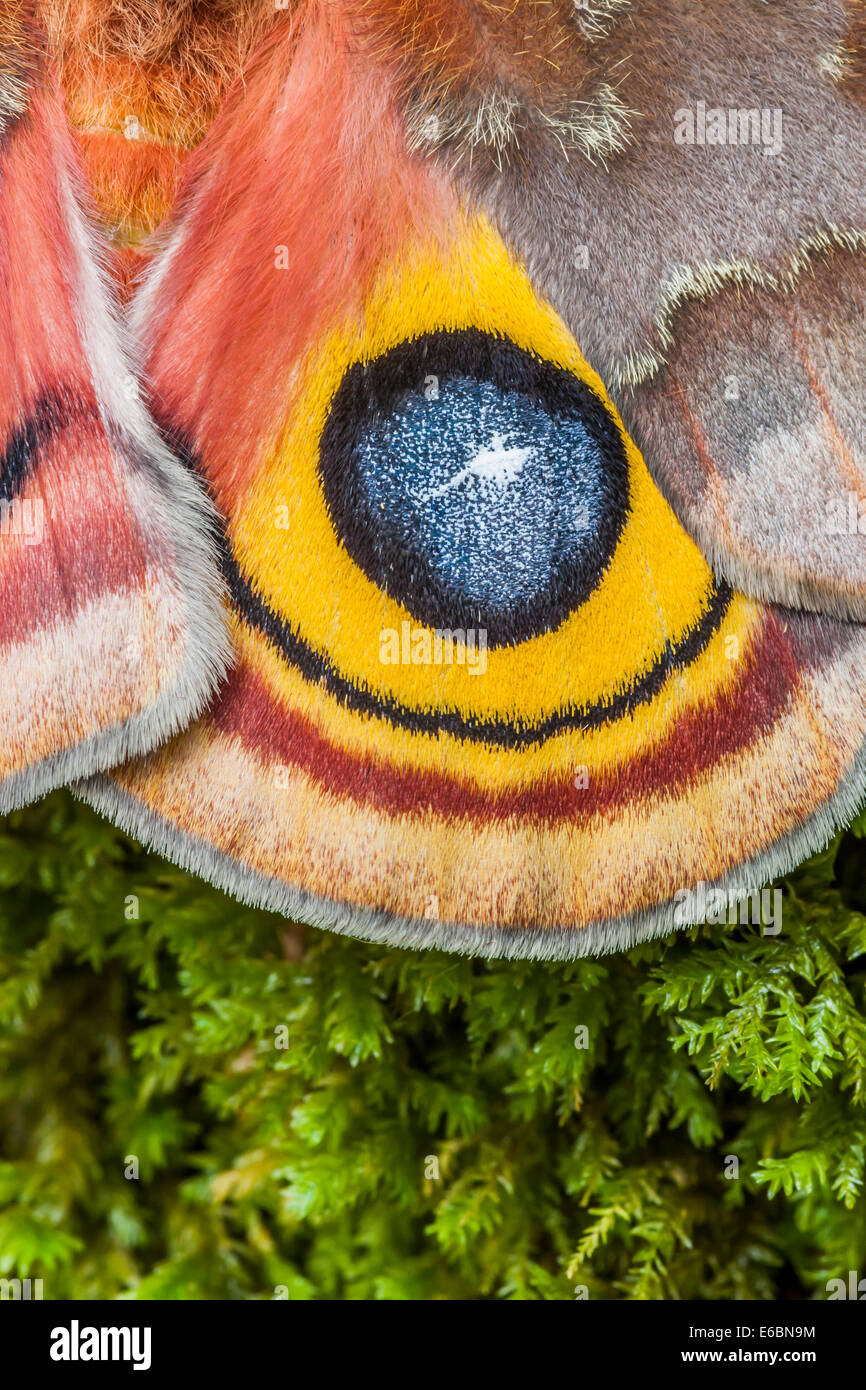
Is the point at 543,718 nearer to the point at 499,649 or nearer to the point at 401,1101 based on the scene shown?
the point at 499,649

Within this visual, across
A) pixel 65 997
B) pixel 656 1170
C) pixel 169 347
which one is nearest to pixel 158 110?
pixel 169 347

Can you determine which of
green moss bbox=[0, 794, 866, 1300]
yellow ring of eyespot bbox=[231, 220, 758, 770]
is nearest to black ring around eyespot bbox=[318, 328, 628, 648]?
yellow ring of eyespot bbox=[231, 220, 758, 770]

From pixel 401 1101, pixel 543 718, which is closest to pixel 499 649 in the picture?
pixel 543 718

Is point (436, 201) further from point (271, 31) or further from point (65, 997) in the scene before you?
point (65, 997)

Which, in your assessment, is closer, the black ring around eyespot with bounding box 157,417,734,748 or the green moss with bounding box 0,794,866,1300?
the black ring around eyespot with bounding box 157,417,734,748


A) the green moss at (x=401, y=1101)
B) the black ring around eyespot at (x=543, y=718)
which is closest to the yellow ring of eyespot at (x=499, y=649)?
the black ring around eyespot at (x=543, y=718)

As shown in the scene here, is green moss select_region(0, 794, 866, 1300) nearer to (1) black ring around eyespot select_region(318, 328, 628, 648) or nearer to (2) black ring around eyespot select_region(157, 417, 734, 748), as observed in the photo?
(2) black ring around eyespot select_region(157, 417, 734, 748)
